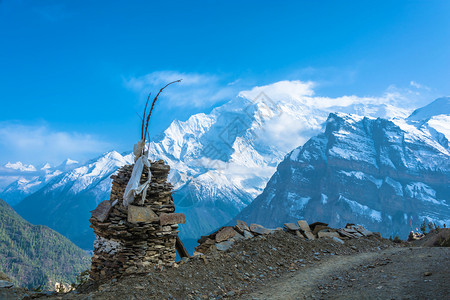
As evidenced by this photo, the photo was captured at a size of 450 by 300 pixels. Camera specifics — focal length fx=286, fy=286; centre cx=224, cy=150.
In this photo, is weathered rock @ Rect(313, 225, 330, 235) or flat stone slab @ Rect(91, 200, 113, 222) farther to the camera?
weathered rock @ Rect(313, 225, 330, 235)

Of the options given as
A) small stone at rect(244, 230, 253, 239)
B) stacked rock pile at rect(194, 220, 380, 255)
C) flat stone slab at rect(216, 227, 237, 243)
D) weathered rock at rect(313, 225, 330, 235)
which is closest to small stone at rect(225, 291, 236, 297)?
stacked rock pile at rect(194, 220, 380, 255)

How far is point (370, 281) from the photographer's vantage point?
905 centimetres

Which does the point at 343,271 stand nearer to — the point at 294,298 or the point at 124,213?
the point at 294,298

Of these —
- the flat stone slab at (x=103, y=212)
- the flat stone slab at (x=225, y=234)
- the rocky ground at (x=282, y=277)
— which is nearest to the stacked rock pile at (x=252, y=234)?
the flat stone slab at (x=225, y=234)

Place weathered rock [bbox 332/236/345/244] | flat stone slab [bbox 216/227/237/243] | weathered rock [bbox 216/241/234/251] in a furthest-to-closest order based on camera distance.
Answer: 1. weathered rock [bbox 332/236/345/244]
2. flat stone slab [bbox 216/227/237/243]
3. weathered rock [bbox 216/241/234/251]

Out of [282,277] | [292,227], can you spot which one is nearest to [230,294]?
[282,277]

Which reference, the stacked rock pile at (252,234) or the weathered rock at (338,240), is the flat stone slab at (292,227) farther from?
the weathered rock at (338,240)

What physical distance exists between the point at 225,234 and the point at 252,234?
159 centimetres

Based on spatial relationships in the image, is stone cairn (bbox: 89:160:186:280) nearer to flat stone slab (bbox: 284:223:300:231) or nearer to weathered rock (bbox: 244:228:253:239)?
weathered rock (bbox: 244:228:253:239)

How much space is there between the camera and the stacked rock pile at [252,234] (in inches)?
525

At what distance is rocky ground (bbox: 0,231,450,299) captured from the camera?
26.5ft

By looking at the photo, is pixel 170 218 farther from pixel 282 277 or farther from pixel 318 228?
pixel 318 228

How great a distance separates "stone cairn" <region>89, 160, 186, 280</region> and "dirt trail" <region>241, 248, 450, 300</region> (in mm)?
3827

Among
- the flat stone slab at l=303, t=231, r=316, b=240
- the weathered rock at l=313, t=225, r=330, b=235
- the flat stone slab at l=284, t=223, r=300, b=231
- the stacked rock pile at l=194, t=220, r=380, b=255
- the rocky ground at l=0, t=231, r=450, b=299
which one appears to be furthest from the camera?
the weathered rock at l=313, t=225, r=330, b=235
